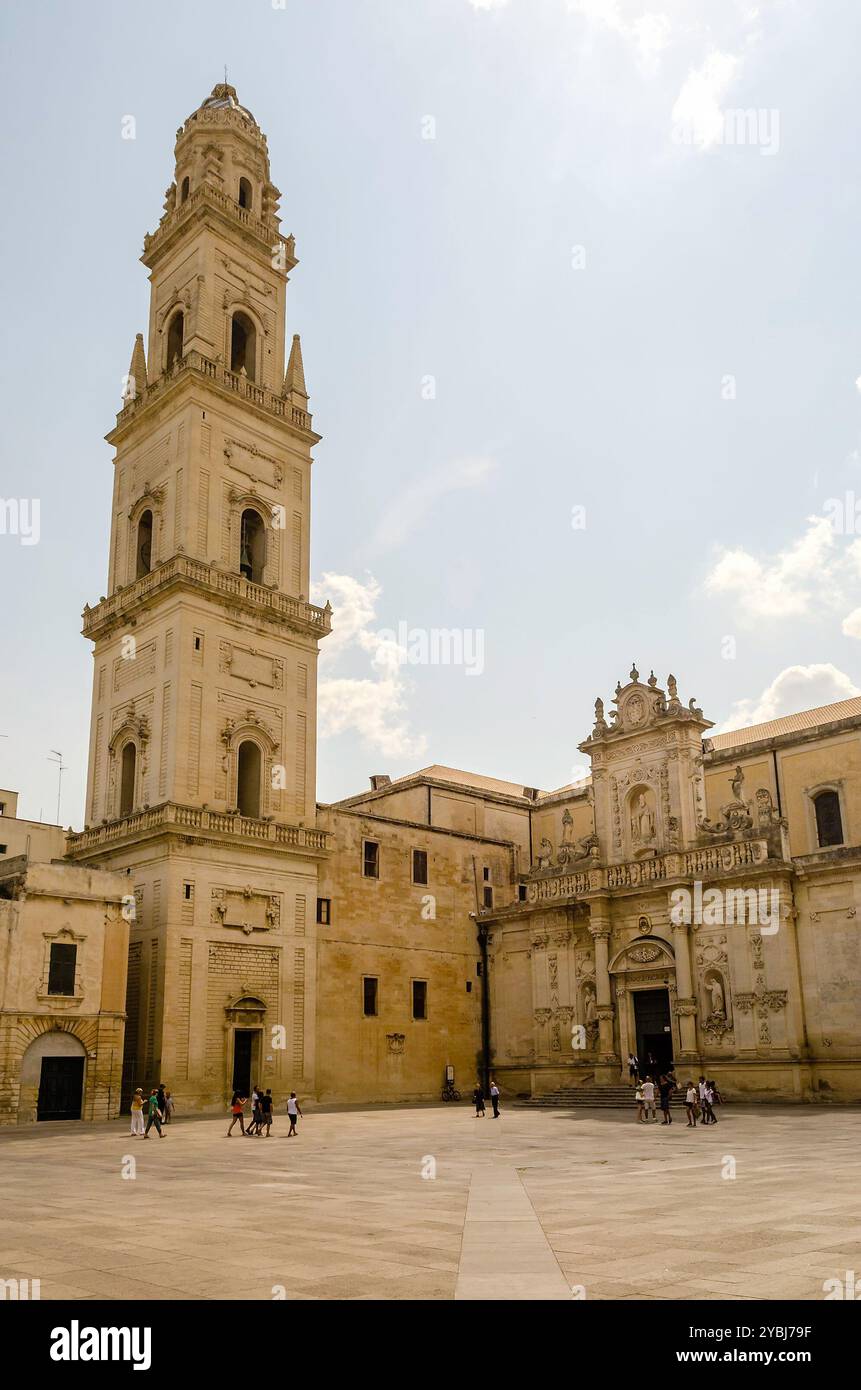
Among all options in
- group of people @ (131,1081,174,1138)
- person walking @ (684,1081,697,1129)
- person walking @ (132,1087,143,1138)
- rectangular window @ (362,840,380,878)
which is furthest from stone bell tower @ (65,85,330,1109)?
person walking @ (684,1081,697,1129)

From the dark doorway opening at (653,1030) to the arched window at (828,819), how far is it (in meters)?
9.18

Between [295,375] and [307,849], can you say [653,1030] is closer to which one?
[307,849]

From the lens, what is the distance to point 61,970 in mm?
31766

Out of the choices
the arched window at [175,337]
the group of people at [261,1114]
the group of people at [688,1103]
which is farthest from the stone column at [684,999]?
the arched window at [175,337]

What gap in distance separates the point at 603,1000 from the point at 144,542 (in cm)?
2424

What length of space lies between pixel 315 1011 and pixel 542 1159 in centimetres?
2095

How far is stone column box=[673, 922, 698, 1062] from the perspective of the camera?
37.4 metres

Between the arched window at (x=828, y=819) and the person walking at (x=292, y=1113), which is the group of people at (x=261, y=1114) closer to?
the person walking at (x=292, y=1113)

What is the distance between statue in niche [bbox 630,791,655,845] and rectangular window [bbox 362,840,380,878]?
32.4 ft

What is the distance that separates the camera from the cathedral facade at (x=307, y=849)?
36000 mm

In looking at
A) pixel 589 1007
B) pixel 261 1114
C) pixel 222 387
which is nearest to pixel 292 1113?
pixel 261 1114
